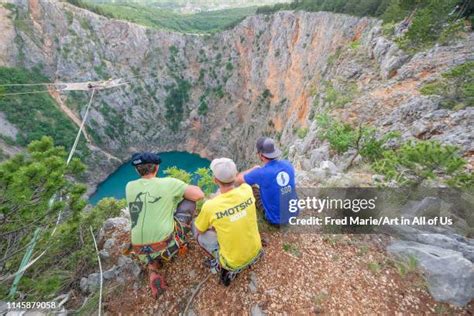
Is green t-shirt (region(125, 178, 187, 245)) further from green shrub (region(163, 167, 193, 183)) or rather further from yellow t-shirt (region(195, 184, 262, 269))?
green shrub (region(163, 167, 193, 183))

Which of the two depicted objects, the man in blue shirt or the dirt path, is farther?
the man in blue shirt

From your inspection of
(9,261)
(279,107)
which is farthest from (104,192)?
(9,261)

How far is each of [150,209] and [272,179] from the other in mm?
1882

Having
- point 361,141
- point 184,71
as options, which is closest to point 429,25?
point 361,141

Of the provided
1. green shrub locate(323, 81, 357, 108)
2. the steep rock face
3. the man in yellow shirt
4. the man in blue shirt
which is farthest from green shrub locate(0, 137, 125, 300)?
the steep rock face

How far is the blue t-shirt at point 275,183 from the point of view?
425 centimetres

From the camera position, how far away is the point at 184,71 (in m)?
56.4

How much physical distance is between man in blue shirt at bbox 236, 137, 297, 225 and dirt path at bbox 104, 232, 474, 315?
0.68m

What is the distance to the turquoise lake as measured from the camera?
1633 inches

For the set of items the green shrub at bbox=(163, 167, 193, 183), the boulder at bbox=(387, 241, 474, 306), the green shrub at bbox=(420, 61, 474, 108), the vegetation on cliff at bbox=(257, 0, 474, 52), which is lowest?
the boulder at bbox=(387, 241, 474, 306)

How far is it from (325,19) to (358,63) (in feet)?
48.2

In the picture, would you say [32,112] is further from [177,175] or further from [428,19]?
[428,19]

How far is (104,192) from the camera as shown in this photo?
42.0 metres

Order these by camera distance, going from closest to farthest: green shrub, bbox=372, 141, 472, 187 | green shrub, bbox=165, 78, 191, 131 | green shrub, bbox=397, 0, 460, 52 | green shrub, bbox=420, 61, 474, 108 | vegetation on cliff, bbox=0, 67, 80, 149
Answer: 1. green shrub, bbox=372, 141, 472, 187
2. green shrub, bbox=420, 61, 474, 108
3. green shrub, bbox=397, 0, 460, 52
4. vegetation on cliff, bbox=0, 67, 80, 149
5. green shrub, bbox=165, 78, 191, 131
